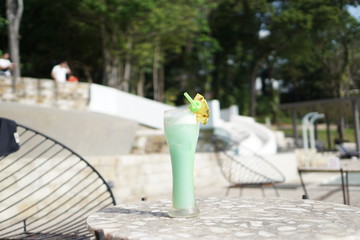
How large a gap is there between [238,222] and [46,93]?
7.51 meters

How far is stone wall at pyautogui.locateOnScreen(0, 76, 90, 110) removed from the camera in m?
7.74

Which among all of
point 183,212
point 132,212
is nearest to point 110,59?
point 132,212

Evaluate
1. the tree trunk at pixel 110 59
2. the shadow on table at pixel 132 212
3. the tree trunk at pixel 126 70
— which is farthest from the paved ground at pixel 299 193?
the tree trunk at pixel 126 70

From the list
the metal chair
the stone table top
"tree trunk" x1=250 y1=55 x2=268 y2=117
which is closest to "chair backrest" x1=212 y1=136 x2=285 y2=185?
the metal chair

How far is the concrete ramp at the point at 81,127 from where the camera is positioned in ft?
26.5

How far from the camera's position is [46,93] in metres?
8.26

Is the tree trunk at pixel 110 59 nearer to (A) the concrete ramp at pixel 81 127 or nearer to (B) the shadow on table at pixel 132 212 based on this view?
(A) the concrete ramp at pixel 81 127

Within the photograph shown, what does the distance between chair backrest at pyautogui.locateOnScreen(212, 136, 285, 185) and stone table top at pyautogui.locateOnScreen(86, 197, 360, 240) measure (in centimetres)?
568

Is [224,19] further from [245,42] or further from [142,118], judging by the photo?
[142,118]

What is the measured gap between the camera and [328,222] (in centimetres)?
145

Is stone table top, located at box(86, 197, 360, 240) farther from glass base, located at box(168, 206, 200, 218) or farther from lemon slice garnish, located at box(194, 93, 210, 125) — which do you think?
lemon slice garnish, located at box(194, 93, 210, 125)

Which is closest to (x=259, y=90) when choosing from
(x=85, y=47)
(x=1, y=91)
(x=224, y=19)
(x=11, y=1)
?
(x=224, y=19)

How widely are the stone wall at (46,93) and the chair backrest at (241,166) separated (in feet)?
11.2

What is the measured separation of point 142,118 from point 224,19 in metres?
13.8
